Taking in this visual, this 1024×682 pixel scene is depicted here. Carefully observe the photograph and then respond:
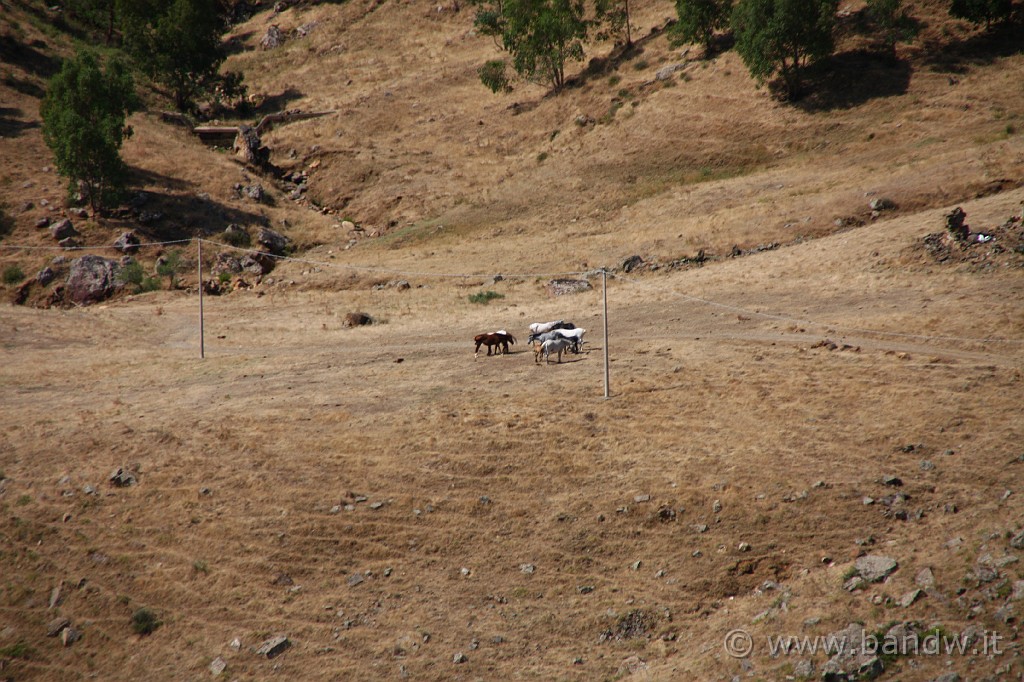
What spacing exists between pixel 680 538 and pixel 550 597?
303cm

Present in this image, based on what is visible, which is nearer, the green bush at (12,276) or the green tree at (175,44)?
the green bush at (12,276)

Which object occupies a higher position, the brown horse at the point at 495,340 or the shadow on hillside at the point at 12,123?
the shadow on hillside at the point at 12,123

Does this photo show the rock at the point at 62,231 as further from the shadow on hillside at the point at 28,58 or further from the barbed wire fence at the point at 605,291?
the shadow on hillside at the point at 28,58

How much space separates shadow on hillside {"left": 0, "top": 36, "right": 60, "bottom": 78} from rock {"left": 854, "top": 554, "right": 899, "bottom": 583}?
66504 millimetres

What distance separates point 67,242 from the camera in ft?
143

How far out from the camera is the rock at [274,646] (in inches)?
609

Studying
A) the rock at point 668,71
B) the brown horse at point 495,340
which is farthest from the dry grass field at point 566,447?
the rock at point 668,71

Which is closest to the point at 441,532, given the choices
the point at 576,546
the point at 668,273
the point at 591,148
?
the point at 576,546

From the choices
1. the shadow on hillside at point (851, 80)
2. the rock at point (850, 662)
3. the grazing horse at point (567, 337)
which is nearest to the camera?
the rock at point (850, 662)

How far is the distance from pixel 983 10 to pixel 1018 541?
4375cm

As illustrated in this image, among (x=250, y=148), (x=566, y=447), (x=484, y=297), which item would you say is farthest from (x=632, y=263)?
(x=250, y=148)

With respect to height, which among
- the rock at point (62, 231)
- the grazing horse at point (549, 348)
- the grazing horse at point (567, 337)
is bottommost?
the grazing horse at point (549, 348)

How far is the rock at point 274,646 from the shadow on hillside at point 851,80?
143ft

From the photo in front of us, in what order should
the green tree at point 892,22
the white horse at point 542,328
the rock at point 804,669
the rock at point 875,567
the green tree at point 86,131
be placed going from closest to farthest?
1. the rock at point 804,669
2. the rock at point 875,567
3. the white horse at point 542,328
4. the green tree at point 86,131
5. the green tree at point 892,22
